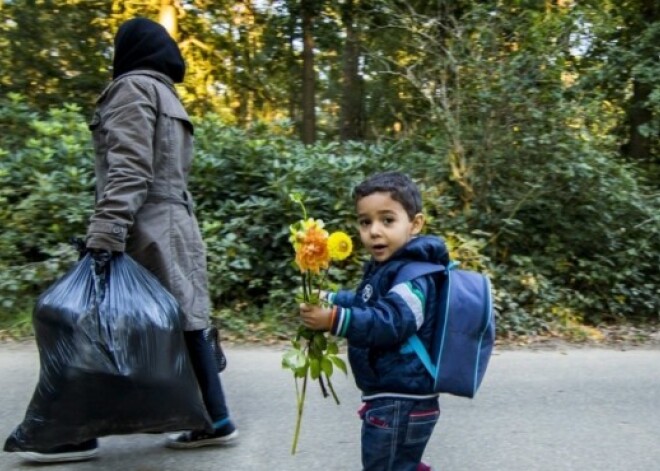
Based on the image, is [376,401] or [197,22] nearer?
[376,401]

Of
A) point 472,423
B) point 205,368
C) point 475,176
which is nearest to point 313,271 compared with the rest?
point 205,368

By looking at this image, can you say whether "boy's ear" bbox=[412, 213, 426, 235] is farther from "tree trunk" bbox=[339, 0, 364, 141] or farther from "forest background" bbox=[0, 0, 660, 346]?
"tree trunk" bbox=[339, 0, 364, 141]

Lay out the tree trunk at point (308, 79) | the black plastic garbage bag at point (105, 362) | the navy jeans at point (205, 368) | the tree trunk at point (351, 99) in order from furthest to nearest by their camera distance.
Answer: the tree trunk at point (351, 99) < the tree trunk at point (308, 79) < the navy jeans at point (205, 368) < the black plastic garbage bag at point (105, 362)

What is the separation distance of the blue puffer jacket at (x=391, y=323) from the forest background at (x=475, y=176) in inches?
117

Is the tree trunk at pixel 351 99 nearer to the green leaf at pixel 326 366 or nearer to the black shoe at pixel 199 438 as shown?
the black shoe at pixel 199 438

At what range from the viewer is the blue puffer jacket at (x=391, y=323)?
80.4 inches

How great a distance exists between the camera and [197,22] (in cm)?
1103

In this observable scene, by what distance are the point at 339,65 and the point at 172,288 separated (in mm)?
10472

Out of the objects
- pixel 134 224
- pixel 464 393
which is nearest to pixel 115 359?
pixel 134 224

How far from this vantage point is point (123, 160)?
8.77 feet

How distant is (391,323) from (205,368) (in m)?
1.24

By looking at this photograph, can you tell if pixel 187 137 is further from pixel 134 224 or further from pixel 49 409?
pixel 49 409

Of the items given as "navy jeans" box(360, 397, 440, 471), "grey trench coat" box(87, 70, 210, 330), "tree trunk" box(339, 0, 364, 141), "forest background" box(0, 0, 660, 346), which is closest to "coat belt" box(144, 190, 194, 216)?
"grey trench coat" box(87, 70, 210, 330)

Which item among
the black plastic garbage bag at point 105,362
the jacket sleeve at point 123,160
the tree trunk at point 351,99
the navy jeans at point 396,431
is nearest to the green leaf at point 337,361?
the navy jeans at point 396,431
